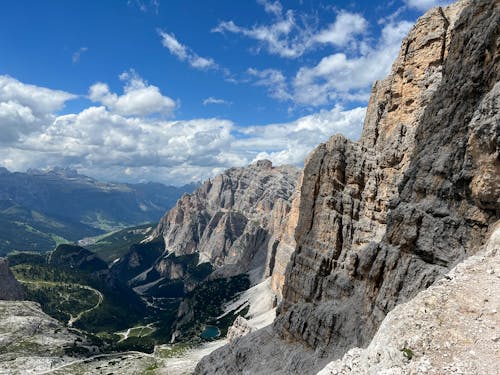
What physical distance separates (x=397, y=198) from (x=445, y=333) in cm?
2949

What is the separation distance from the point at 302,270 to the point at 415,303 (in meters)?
56.2

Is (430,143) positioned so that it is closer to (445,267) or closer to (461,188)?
(461,188)

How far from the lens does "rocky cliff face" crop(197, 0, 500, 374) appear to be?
120 feet

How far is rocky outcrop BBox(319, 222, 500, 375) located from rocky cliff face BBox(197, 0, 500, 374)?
37.6ft

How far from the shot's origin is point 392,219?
153 feet

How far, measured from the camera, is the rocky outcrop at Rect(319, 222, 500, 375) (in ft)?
64.3

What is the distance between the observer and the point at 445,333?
20.9 meters

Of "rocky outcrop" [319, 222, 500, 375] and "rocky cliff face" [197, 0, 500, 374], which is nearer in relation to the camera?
"rocky outcrop" [319, 222, 500, 375]

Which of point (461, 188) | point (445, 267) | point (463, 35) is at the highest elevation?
point (463, 35)

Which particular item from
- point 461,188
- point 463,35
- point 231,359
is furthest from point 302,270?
point 463,35

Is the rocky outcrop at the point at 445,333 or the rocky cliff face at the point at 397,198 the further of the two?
the rocky cliff face at the point at 397,198

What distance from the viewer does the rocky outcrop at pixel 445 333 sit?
64.3 feet

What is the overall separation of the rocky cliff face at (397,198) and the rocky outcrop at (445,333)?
11467 millimetres

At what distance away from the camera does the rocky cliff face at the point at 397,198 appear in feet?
120
